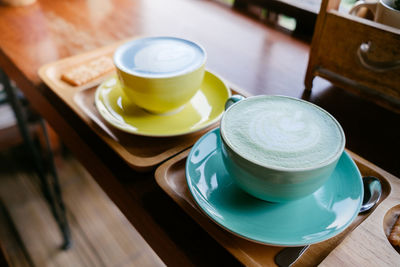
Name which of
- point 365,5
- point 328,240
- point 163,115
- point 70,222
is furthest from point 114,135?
point 70,222

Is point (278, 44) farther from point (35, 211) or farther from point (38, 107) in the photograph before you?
point (35, 211)

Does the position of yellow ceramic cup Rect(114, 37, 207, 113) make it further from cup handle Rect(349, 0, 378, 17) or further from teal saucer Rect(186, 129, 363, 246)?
cup handle Rect(349, 0, 378, 17)

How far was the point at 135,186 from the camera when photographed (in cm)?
45

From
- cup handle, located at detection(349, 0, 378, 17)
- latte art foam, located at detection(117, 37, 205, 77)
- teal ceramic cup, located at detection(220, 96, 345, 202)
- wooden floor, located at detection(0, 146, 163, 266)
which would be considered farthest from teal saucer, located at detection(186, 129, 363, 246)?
wooden floor, located at detection(0, 146, 163, 266)

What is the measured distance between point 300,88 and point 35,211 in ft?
4.23

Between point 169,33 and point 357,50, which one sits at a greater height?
point 357,50

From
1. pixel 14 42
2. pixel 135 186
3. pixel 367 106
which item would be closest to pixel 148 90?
pixel 135 186

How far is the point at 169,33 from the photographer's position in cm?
88

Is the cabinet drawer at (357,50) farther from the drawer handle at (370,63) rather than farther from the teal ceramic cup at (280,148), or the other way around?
the teal ceramic cup at (280,148)

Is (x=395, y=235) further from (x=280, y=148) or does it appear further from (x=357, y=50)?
(x=357, y=50)

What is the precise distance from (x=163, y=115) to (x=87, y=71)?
21 cm

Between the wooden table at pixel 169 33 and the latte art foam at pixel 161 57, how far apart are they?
13 centimetres

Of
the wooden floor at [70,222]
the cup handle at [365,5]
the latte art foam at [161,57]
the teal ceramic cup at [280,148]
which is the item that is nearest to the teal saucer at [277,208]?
the teal ceramic cup at [280,148]

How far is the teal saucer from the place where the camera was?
340 mm
